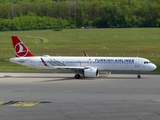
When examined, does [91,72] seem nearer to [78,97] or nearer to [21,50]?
[21,50]

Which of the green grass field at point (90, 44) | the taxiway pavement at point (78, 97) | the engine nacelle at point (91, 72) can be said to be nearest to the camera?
the taxiway pavement at point (78, 97)

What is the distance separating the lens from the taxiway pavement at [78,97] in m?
31.1

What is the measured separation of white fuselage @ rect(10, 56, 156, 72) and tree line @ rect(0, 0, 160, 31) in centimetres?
10666

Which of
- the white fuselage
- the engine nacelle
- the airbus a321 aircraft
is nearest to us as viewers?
the engine nacelle

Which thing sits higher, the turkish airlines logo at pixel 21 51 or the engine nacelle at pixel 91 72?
the turkish airlines logo at pixel 21 51

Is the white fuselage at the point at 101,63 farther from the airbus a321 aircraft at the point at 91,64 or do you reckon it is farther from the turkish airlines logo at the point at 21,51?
the turkish airlines logo at the point at 21,51

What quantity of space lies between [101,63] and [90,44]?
175 ft

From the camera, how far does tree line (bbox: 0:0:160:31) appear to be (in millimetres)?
166750

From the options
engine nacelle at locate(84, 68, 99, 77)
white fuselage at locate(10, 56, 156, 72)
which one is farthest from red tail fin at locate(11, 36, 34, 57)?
engine nacelle at locate(84, 68, 99, 77)

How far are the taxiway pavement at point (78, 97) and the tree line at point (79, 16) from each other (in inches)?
4315

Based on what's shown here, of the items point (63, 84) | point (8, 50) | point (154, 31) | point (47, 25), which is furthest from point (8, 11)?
point (63, 84)

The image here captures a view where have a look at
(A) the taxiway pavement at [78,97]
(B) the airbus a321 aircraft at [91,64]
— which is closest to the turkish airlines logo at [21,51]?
(B) the airbus a321 aircraft at [91,64]

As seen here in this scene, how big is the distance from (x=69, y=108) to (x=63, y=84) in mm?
16195

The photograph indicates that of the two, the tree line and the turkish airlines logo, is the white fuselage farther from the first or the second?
the tree line
